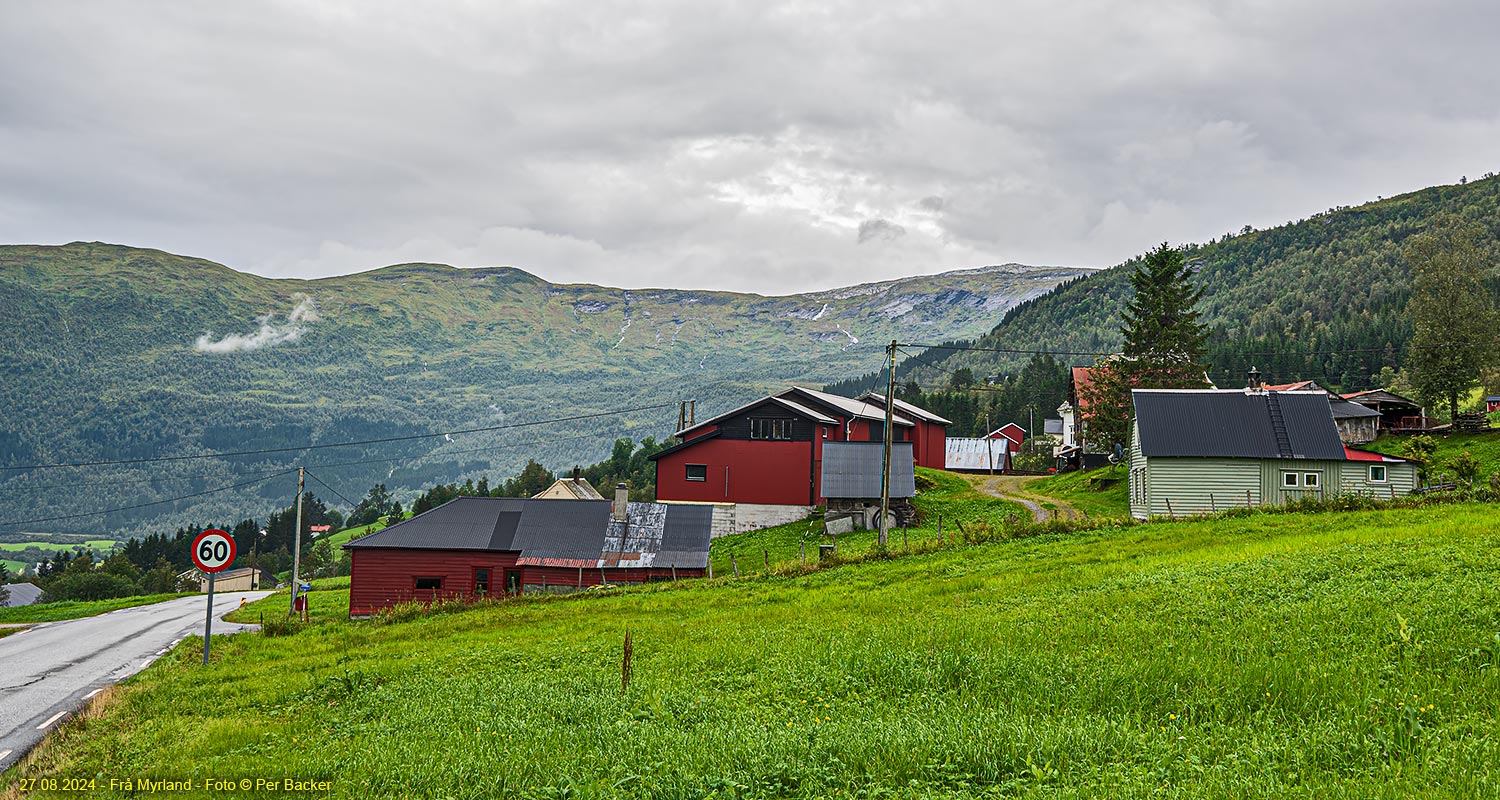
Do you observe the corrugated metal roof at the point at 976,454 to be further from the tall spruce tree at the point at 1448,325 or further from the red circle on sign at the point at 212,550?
the red circle on sign at the point at 212,550

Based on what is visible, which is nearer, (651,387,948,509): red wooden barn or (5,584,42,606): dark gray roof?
(651,387,948,509): red wooden barn

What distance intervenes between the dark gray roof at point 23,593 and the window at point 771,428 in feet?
280

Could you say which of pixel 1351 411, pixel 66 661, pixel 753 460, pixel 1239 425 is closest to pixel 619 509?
pixel 753 460

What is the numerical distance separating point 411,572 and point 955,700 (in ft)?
144

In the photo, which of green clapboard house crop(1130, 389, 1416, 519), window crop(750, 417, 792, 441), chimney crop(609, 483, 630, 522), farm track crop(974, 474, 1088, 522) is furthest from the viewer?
window crop(750, 417, 792, 441)

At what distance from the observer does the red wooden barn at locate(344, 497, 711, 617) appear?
4819 cm

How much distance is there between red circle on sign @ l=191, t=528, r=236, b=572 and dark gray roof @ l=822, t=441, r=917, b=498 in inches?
1521

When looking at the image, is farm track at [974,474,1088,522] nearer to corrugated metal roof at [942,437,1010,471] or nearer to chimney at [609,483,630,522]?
corrugated metal roof at [942,437,1010,471]

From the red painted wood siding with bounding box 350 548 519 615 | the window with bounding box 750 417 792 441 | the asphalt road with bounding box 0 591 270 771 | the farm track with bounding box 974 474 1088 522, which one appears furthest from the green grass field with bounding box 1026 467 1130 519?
the asphalt road with bounding box 0 591 270 771

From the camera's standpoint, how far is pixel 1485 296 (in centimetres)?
7219

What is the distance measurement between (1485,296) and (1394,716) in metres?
83.6

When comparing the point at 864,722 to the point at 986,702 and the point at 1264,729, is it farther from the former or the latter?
the point at 1264,729

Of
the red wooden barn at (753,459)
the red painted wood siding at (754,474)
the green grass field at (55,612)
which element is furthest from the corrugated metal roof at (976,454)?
the green grass field at (55,612)

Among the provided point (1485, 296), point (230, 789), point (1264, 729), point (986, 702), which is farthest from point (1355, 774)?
point (1485, 296)
